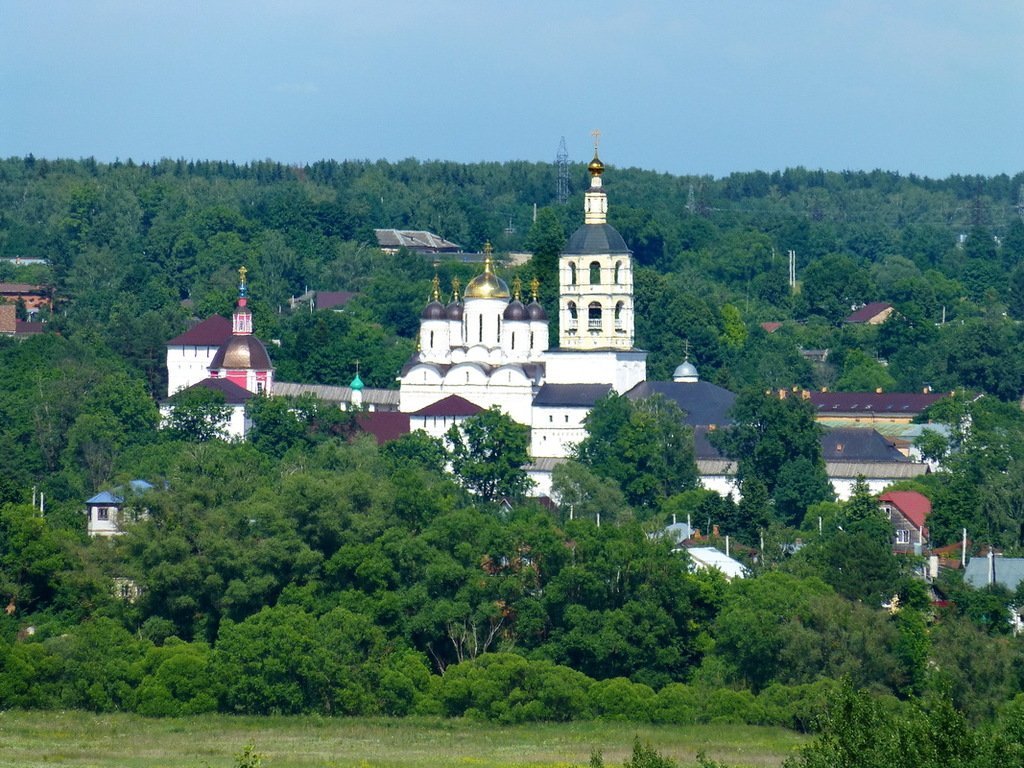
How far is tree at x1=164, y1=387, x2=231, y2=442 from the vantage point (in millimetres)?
72812

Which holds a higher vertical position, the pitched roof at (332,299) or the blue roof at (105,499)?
the pitched roof at (332,299)

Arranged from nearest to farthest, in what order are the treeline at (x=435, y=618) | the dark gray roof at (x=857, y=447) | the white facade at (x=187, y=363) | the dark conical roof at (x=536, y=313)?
the treeline at (x=435, y=618), the dark gray roof at (x=857, y=447), the dark conical roof at (x=536, y=313), the white facade at (x=187, y=363)

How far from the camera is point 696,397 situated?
74375 millimetres

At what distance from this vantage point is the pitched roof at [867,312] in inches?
4092

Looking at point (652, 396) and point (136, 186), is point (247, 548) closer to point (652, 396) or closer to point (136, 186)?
point (652, 396)

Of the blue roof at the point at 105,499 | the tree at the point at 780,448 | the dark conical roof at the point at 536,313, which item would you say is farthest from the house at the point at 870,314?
the blue roof at the point at 105,499

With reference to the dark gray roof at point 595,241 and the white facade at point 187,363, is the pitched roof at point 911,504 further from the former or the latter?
the white facade at point 187,363

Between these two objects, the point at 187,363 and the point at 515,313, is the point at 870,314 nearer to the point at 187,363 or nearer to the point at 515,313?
the point at 515,313

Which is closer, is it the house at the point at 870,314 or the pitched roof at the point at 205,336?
the pitched roof at the point at 205,336

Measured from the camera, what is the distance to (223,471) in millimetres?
54844

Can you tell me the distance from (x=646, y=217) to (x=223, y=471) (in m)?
60.5

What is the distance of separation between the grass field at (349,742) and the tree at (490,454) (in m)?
20.9

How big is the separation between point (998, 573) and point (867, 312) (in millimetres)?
51294

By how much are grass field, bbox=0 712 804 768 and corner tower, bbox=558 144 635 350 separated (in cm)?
2912
